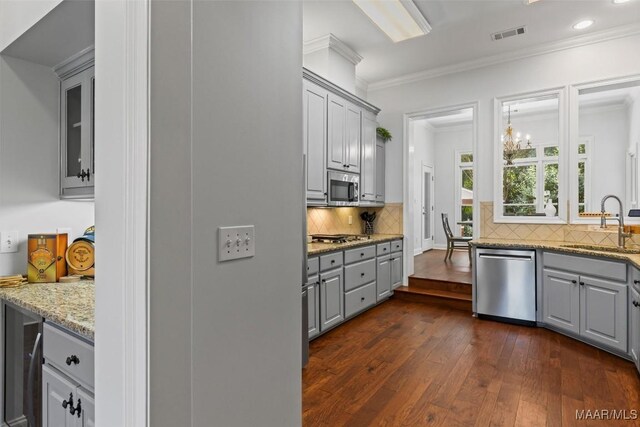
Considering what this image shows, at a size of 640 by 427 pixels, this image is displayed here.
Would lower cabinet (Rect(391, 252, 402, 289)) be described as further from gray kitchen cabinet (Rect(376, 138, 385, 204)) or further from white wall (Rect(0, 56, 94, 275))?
white wall (Rect(0, 56, 94, 275))

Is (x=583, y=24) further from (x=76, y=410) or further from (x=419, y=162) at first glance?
(x=76, y=410)

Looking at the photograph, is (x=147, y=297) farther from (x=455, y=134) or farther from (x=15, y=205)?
(x=455, y=134)

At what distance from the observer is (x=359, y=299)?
4.14 metres

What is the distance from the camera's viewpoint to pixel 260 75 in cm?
144

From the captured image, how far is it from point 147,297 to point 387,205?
4755 mm

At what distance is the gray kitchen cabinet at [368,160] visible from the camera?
4750 millimetres

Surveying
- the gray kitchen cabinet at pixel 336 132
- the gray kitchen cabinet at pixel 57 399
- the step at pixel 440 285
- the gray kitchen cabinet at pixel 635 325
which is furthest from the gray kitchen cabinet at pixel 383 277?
the gray kitchen cabinet at pixel 57 399

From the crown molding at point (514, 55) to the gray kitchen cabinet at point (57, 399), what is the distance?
519 centimetres

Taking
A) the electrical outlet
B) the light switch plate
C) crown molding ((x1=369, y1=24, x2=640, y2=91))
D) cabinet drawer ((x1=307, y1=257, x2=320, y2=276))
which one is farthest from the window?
→ the electrical outlet

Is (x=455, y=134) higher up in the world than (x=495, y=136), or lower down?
higher up

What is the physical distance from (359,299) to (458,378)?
1561 millimetres

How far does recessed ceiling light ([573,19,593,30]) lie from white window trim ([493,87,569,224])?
2.11 feet

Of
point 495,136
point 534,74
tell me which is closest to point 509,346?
point 495,136

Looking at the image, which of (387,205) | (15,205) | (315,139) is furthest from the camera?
(387,205)
